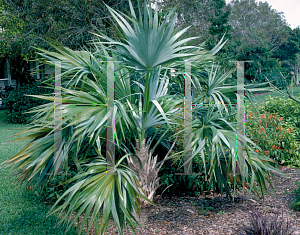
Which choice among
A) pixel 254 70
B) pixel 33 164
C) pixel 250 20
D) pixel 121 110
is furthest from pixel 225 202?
pixel 250 20

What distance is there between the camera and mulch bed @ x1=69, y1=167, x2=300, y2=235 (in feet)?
11.3

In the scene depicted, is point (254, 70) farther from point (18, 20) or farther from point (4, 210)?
point (4, 210)

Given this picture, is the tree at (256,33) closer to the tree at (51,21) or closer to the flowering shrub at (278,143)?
the tree at (51,21)

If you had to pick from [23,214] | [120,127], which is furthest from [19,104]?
[120,127]

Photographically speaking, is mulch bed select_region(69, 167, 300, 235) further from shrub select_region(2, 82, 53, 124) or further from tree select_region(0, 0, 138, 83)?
shrub select_region(2, 82, 53, 124)

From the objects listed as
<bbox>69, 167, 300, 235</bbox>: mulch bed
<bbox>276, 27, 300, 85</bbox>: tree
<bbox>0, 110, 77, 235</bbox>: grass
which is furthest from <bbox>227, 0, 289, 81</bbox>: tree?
<bbox>0, 110, 77, 235</bbox>: grass

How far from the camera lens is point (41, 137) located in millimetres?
3586

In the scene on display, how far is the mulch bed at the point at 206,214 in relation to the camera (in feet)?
11.3

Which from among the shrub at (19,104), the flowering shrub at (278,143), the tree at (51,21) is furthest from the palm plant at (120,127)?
the shrub at (19,104)

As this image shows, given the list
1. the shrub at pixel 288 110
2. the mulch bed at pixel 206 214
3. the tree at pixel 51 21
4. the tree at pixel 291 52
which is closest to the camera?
the mulch bed at pixel 206 214

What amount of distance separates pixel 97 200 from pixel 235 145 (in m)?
1.64

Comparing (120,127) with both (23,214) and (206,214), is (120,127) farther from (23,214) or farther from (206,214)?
(23,214)

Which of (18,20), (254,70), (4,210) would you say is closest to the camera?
(4,210)

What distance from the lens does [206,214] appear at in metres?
3.85
